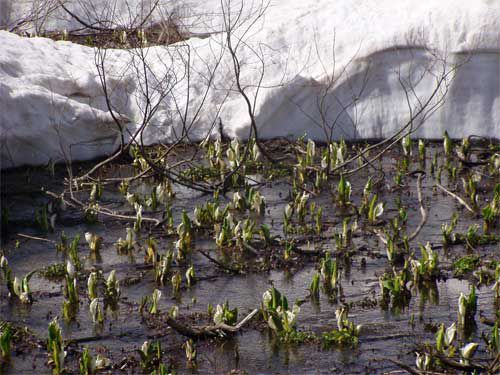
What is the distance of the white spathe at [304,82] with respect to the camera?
993 centimetres

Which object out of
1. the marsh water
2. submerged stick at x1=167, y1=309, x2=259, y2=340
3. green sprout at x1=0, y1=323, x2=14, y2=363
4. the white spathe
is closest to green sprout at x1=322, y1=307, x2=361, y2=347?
the marsh water

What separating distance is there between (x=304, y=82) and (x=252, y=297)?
4.79 meters

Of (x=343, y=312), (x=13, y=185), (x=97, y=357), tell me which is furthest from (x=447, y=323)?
(x=13, y=185)

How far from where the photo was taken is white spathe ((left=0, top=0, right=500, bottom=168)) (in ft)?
32.6

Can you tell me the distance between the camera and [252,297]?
6.16 m

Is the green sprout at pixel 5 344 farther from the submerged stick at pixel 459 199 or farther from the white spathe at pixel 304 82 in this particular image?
the white spathe at pixel 304 82

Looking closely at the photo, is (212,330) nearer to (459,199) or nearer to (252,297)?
(252,297)

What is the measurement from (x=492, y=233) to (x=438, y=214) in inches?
28.1

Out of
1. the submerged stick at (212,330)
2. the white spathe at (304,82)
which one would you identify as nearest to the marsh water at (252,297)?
the submerged stick at (212,330)

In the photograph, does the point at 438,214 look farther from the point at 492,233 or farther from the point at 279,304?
the point at 279,304

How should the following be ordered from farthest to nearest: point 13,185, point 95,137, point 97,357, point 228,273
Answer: point 95,137 → point 13,185 → point 228,273 → point 97,357

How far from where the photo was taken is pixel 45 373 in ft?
16.4

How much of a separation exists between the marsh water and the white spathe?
1.36m

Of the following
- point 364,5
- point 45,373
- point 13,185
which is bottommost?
point 45,373
